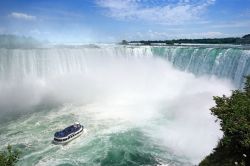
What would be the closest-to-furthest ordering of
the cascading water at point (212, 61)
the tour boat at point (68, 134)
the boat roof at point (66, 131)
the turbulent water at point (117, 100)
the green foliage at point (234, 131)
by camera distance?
the green foliage at point (234, 131) → the turbulent water at point (117, 100) → the tour boat at point (68, 134) → the boat roof at point (66, 131) → the cascading water at point (212, 61)

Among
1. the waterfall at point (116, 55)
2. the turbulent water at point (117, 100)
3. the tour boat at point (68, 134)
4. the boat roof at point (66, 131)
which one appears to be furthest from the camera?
the waterfall at point (116, 55)

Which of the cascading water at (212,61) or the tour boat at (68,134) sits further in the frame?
the cascading water at (212,61)

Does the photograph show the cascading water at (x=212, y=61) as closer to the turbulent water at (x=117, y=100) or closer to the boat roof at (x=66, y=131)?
the turbulent water at (x=117, y=100)

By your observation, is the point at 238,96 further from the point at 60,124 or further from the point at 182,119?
the point at 60,124

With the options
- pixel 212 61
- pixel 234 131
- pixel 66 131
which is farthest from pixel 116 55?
pixel 234 131

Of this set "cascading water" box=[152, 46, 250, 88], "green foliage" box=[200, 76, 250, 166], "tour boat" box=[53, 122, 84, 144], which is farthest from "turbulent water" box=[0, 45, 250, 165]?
"green foliage" box=[200, 76, 250, 166]

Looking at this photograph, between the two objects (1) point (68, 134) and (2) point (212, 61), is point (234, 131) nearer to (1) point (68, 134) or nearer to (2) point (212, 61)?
(1) point (68, 134)

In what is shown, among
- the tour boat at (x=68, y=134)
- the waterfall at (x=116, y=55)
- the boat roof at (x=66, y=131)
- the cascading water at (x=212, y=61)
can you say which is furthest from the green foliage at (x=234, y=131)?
the waterfall at (x=116, y=55)
